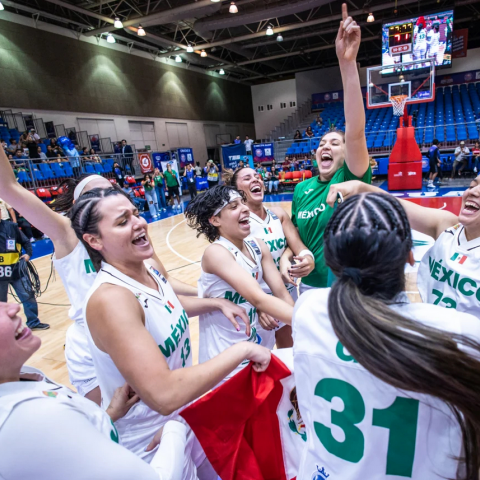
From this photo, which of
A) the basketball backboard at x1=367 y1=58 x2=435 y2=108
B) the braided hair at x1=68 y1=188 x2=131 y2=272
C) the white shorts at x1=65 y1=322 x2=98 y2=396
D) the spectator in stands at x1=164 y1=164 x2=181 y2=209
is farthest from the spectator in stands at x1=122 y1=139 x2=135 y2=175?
the braided hair at x1=68 y1=188 x2=131 y2=272

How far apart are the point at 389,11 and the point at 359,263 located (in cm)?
2256

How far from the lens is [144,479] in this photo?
3.01 ft

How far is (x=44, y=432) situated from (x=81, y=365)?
4.89ft

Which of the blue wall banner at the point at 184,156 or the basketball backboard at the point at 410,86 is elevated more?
the basketball backboard at the point at 410,86

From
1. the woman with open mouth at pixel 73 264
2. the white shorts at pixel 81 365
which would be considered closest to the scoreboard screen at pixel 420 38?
the woman with open mouth at pixel 73 264

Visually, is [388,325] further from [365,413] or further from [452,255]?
[452,255]

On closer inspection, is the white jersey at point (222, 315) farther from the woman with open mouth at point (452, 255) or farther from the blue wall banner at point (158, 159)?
the blue wall banner at point (158, 159)

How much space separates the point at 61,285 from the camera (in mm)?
6590

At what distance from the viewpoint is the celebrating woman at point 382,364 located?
2.64 ft

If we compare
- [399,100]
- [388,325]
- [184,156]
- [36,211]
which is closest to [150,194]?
[184,156]

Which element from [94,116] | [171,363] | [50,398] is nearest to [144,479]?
[50,398]

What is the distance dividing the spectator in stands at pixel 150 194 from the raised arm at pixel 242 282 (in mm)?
11424

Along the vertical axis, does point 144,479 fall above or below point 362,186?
below

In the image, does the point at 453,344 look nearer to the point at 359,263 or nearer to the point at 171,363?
the point at 359,263
